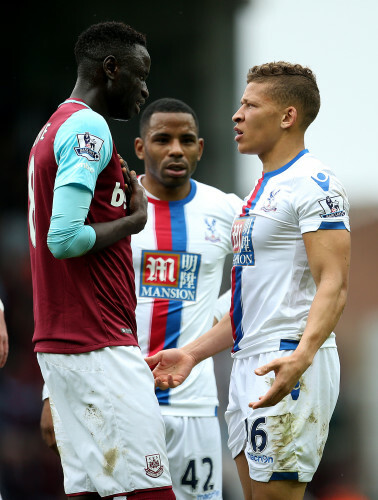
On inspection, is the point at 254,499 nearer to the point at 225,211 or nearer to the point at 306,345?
the point at 306,345

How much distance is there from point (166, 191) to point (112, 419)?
222cm

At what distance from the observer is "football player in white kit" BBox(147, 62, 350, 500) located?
358 cm

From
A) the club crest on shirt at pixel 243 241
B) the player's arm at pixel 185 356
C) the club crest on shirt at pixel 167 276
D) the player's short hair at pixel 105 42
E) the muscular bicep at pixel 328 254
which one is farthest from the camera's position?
the club crest on shirt at pixel 167 276

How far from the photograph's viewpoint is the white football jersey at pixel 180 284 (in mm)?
5062

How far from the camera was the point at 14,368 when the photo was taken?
861cm

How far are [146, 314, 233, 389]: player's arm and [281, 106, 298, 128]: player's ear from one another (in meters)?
0.96

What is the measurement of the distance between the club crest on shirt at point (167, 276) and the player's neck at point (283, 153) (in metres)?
1.24

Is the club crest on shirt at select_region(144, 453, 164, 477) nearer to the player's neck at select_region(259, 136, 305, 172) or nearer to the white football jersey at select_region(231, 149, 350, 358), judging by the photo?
the white football jersey at select_region(231, 149, 350, 358)

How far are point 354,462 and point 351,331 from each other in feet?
3.92

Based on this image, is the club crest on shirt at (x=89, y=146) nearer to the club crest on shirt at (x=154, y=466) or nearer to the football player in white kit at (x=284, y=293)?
the football player in white kit at (x=284, y=293)

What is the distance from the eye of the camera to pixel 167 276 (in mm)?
5125

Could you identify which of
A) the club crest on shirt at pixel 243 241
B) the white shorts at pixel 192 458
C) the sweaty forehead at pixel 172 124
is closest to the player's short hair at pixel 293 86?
the club crest on shirt at pixel 243 241

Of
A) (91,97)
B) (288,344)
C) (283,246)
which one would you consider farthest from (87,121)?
(288,344)

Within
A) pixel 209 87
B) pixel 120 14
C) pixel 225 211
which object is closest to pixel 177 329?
pixel 225 211
